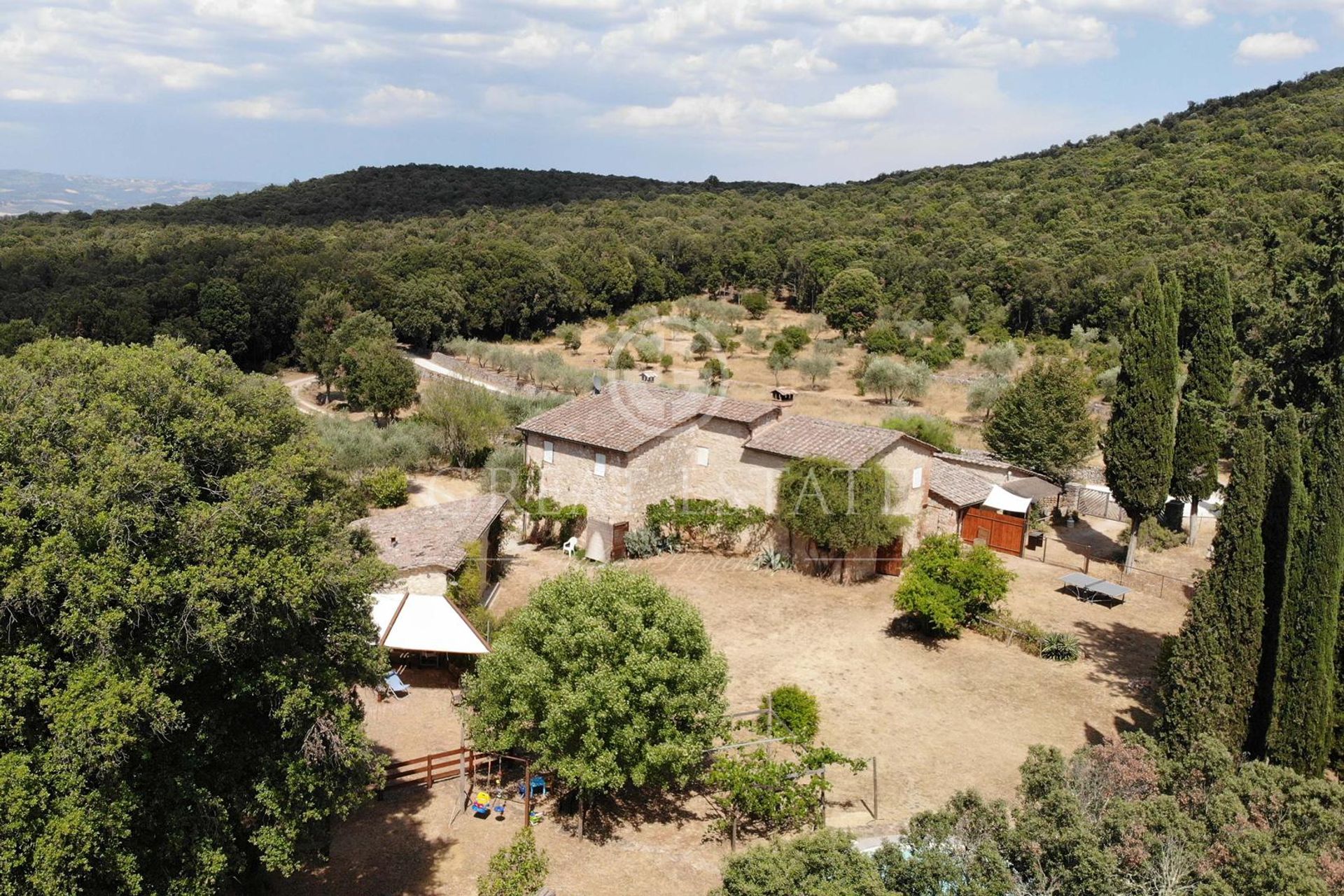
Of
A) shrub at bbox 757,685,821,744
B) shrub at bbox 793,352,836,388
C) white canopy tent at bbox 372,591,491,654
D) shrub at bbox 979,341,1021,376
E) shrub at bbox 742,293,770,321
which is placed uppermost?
shrub at bbox 742,293,770,321

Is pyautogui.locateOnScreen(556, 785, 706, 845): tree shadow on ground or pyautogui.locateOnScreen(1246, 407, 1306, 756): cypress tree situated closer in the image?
pyautogui.locateOnScreen(1246, 407, 1306, 756): cypress tree

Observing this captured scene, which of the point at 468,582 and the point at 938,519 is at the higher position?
the point at 938,519

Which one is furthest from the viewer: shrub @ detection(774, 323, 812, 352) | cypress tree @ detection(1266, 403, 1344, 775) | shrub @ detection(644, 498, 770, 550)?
shrub @ detection(774, 323, 812, 352)

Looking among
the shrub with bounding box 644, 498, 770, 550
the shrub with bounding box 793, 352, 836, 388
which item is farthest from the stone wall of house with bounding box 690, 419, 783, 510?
the shrub with bounding box 793, 352, 836, 388

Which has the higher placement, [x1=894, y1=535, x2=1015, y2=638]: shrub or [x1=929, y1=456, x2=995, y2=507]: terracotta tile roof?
[x1=929, y1=456, x2=995, y2=507]: terracotta tile roof

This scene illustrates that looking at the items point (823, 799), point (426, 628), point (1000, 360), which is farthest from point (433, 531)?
point (1000, 360)

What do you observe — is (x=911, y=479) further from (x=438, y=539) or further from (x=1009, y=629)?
(x=438, y=539)

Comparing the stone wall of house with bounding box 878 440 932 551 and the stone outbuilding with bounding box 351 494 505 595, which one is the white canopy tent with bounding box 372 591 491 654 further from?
the stone wall of house with bounding box 878 440 932 551
